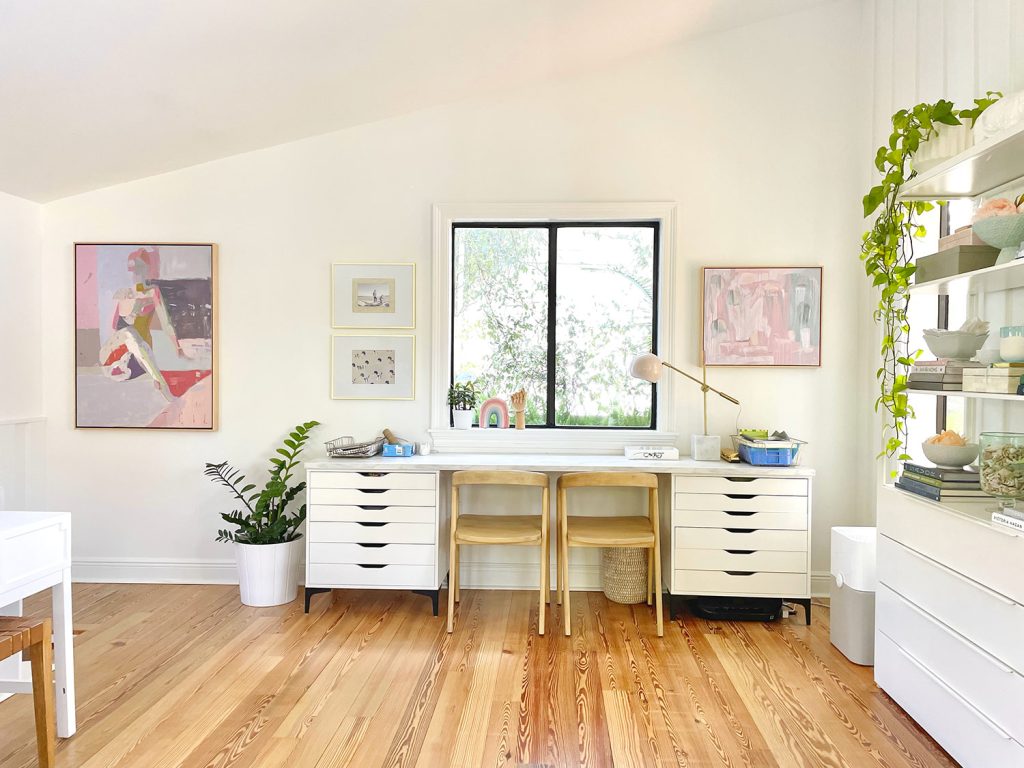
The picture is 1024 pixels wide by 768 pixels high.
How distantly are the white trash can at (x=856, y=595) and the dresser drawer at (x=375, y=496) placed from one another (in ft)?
6.25

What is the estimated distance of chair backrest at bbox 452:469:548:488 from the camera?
323 centimetres

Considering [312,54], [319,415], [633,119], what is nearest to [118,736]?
[319,415]

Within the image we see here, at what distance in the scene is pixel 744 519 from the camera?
130 inches

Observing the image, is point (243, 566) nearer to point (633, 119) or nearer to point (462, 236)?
point (462, 236)

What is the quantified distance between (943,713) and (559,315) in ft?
8.55

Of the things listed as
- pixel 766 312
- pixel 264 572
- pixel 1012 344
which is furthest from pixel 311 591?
pixel 1012 344

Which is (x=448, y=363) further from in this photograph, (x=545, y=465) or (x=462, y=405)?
(x=545, y=465)

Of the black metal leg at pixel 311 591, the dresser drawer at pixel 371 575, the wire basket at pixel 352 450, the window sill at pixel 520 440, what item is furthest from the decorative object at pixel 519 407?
the black metal leg at pixel 311 591

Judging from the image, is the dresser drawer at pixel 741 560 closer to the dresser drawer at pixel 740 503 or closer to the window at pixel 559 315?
the dresser drawer at pixel 740 503

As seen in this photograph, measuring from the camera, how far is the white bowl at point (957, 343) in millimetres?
2361

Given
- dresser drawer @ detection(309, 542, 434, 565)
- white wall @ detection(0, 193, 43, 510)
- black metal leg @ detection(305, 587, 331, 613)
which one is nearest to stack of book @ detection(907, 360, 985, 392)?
dresser drawer @ detection(309, 542, 434, 565)

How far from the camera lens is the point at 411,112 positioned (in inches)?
152

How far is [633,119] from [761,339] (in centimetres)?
144

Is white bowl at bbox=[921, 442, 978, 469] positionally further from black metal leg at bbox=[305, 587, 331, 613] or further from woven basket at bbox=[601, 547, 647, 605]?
black metal leg at bbox=[305, 587, 331, 613]
